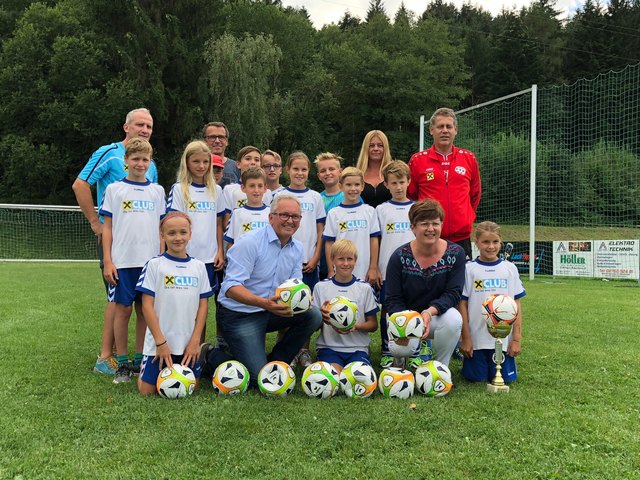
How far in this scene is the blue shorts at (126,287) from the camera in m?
4.30

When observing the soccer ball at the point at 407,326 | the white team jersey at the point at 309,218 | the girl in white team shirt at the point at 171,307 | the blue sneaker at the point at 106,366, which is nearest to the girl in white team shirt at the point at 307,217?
the white team jersey at the point at 309,218

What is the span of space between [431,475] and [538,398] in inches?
59.9

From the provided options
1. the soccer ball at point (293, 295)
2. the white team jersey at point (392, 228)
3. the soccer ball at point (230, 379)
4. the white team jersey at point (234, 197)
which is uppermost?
the white team jersey at point (234, 197)

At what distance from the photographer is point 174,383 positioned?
12.3ft

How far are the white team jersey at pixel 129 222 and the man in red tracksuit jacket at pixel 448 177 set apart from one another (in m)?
2.52

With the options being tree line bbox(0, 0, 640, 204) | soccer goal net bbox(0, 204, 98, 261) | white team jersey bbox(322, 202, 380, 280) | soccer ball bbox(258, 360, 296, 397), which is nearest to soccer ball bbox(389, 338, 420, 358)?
soccer ball bbox(258, 360, 296, 397)

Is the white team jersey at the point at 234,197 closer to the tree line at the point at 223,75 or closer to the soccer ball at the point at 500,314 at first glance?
the soccer ball at the point at 500,314

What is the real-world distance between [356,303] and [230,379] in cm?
117

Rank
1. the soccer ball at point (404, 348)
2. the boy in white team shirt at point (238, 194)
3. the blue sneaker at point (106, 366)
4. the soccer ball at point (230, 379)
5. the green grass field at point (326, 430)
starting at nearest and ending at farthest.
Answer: the green grass field at point (326, 430)
the soccer ball at point (230, 379)
the soccer ball at point (404, 348)
the blue sneaker at point (106, 366)
the boy in white team shirt at point (238, 194)

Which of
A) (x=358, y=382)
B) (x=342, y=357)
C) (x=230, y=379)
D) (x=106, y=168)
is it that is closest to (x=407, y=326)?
(x=358, y=382)

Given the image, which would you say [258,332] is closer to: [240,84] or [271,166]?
[271,166]

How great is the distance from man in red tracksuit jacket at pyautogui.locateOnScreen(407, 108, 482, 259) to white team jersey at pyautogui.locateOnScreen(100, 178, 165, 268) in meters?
2.52

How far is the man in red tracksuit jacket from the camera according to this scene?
496cm

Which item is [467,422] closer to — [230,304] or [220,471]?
[220,471]
